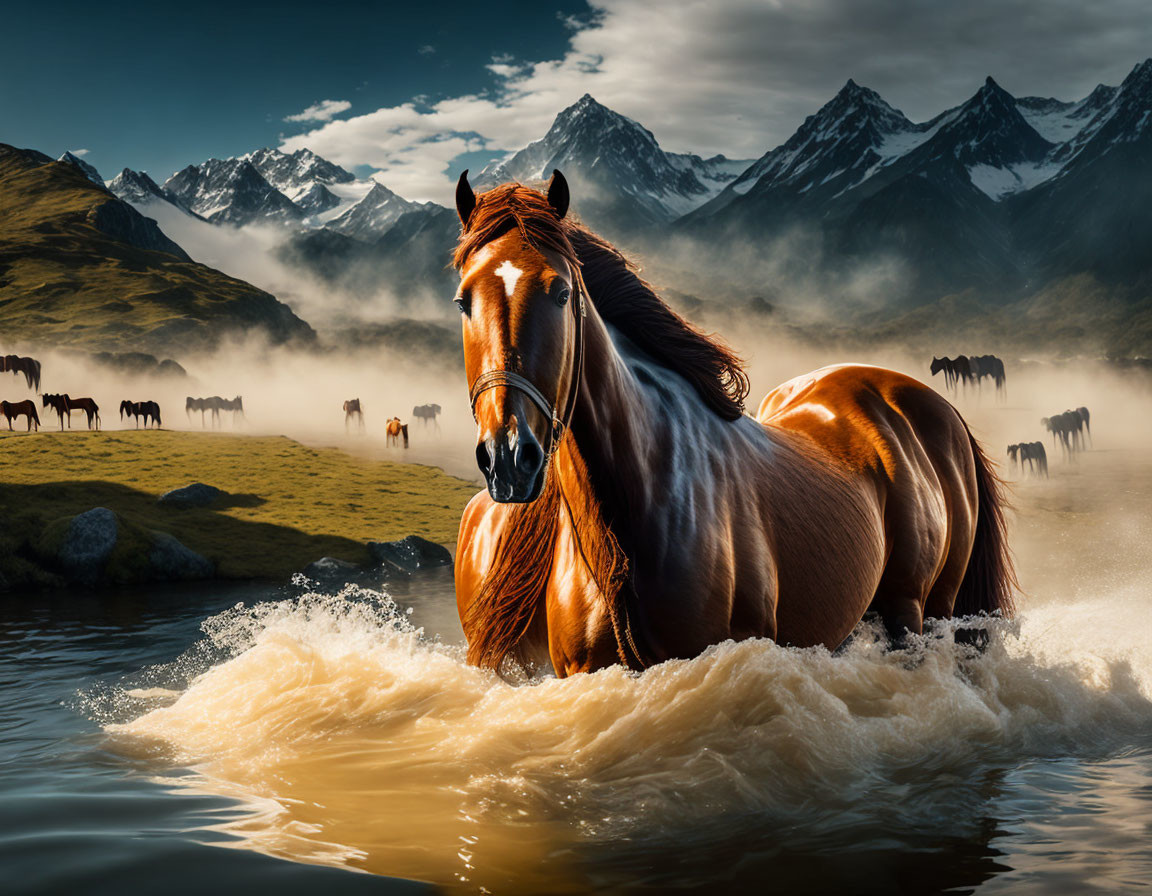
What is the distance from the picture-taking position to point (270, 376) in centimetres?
10875

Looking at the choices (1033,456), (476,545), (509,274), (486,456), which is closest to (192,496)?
(476,545)

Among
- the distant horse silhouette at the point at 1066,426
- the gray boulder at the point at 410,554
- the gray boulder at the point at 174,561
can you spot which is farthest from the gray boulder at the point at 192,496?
the distant horse silhouette at the point at 1066,426

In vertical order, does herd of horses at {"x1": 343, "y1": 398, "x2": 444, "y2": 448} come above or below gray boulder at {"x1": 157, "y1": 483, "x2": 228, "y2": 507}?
above

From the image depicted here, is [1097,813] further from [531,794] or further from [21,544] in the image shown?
[21,544]

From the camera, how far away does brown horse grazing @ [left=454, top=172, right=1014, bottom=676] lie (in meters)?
3.18

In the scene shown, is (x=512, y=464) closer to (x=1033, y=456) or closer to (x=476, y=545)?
(x=476, y=545)

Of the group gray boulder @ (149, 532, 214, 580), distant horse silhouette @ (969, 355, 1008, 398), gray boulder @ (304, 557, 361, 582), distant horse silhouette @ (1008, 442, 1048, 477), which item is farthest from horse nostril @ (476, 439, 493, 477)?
distant horse silhouette @ (969, 355, 1008, 398)

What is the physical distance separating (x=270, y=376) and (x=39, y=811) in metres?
111

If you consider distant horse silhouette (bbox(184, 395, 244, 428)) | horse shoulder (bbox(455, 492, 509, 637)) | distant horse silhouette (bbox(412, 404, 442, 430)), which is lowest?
horse shoulder (bbox(455, 492, 509, 637))

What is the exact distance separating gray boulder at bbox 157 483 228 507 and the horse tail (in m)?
27.3

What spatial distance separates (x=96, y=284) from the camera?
410 ft

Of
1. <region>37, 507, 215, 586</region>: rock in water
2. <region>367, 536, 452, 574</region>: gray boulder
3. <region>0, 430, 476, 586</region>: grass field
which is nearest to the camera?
<region>37, 507, 215, 586</region>: rock in water

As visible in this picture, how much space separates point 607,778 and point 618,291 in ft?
7.57

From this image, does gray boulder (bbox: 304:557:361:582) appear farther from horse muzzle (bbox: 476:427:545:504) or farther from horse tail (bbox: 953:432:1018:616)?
horse muzzle (bbox: 476:427:545:504)
